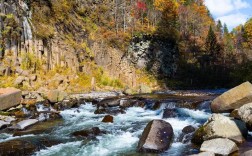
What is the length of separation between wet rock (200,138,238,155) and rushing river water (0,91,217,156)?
0.90 meters

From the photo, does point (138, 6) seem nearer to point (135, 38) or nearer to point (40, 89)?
point (135, 38)

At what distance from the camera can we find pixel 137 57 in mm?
55781

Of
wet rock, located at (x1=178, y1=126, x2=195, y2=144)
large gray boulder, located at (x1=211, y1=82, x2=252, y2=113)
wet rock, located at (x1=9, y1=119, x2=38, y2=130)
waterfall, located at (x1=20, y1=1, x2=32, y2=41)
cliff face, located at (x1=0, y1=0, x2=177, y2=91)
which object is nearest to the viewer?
wet rock, located at (x1=178, y1=126, x2=195, y2=144)

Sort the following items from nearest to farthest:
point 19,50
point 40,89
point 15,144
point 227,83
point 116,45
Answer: point 15,144, point 40,89, point 19,50, point 116,45, point 227,83

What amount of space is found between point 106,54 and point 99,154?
39.1 meters

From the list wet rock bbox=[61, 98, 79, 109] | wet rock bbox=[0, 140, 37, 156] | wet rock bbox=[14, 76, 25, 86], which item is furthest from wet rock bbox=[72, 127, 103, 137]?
wet rock bbox=[14, 76, 25, 86]

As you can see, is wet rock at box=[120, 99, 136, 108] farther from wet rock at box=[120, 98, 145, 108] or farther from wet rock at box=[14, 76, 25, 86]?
wet rock at box=[14, 76, 25, 86]

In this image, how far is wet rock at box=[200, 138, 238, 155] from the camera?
439 inches

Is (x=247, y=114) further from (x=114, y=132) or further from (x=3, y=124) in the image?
(x=3, y=124)

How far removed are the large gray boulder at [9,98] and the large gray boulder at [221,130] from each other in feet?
55.6

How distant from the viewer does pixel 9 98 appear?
24016 millimetres

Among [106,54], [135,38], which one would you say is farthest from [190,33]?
[106,54]

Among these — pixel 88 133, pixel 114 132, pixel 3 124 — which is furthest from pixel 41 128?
pixel 114 132

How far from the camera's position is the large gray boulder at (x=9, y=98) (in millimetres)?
22933
